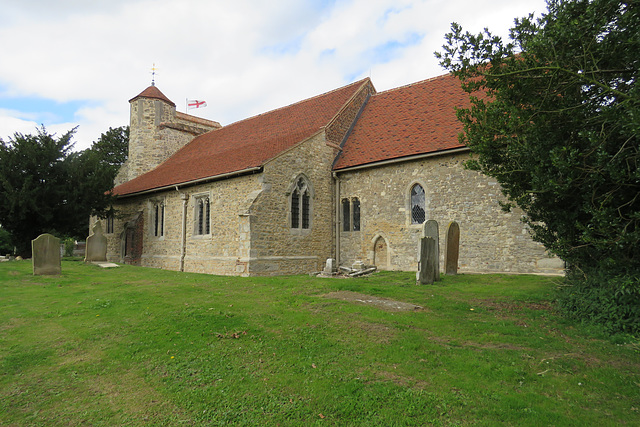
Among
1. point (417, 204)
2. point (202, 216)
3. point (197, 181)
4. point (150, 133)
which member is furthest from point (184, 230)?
point (150, 133)

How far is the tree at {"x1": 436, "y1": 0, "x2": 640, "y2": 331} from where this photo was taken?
15.8 feet

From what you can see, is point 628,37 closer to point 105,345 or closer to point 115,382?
point 115,382

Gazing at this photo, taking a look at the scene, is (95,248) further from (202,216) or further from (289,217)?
(289,217)

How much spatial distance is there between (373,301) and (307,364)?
3.51 meters

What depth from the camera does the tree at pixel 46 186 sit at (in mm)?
16609

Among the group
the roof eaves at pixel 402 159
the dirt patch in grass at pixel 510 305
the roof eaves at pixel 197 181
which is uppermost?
the roof eaves at pixel 402 159

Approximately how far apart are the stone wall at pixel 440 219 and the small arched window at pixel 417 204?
20 centimetres

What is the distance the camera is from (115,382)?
4.20m

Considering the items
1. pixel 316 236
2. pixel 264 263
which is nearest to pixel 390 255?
pixel 316 236

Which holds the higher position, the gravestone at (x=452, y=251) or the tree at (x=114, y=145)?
the tree at (x=114, y=145)

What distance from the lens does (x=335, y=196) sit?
53.8 ft

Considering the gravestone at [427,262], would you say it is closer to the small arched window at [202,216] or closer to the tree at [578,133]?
the tree at [578,133]

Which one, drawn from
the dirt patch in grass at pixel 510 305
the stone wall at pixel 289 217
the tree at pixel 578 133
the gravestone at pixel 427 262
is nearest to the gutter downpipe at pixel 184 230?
the stone wall at pixel 289 217

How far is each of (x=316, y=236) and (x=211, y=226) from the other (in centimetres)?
438
